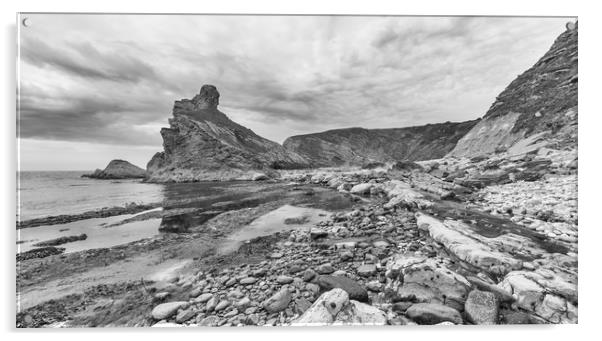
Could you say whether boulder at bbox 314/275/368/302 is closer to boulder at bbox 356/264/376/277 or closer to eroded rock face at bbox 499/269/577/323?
boulder at bbox 356/264/376/277

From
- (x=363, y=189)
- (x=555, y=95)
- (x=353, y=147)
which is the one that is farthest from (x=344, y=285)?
(x=353, y=147)

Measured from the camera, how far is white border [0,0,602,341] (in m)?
2.98

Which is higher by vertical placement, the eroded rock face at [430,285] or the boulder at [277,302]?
the eroded rock face at [430,285]

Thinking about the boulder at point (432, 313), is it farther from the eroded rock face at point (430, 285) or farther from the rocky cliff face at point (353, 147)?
the rocky cliff face at point (353, 147)

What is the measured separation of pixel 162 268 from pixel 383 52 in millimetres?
5881

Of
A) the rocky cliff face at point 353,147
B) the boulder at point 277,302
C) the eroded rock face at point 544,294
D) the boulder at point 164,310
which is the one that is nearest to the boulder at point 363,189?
the eroded rock face at point 544,294

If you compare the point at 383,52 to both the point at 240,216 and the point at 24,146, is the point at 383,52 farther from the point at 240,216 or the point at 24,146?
the point at 24,146

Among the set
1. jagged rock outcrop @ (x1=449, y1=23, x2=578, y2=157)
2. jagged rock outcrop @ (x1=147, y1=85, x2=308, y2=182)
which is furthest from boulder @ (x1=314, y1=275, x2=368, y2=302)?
jagged rock outcrop @ (x1=147, y1=85, x2=308, y2=182)

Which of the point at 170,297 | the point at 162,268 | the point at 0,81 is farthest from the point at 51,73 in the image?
the point at 170,297

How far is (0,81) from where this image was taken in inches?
153
